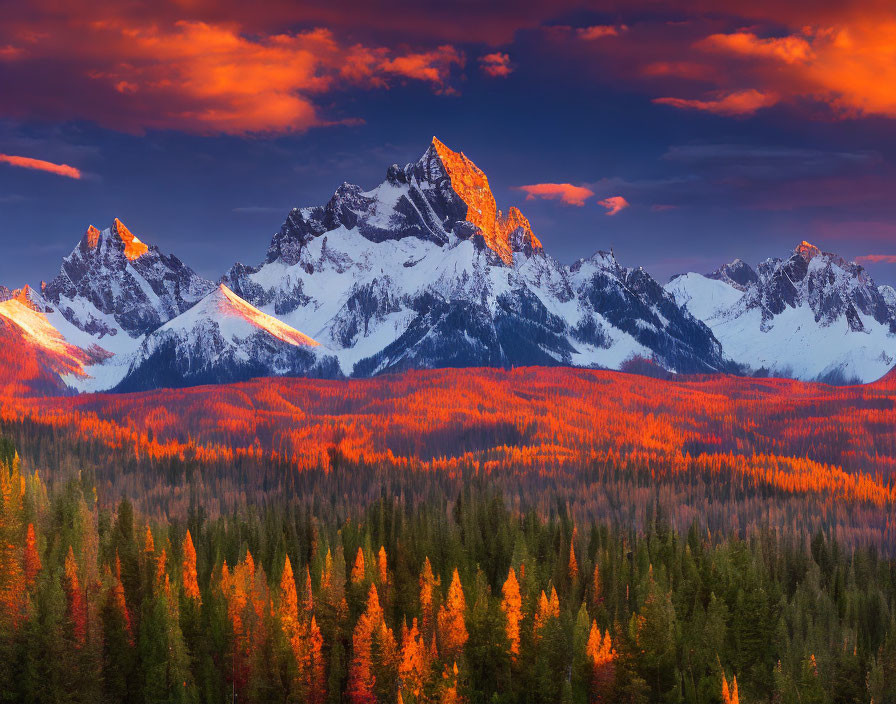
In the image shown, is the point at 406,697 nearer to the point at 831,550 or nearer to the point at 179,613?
the point at 179,613

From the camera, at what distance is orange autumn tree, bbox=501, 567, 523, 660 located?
12525 cm

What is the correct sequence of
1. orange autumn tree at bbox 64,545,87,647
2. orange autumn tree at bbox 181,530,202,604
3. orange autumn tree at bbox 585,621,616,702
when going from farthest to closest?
orange autumn tree at bbox 181,530,202,604 < orange autumn tree at bbox 64,545,87,647 < orange autumn tree at bbox 585,621,616,702

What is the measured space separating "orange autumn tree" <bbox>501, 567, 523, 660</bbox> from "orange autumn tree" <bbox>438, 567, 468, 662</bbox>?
257 inches

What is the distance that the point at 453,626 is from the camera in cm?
12350

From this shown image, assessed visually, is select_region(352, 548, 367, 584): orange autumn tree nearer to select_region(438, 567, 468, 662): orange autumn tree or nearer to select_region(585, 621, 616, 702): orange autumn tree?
select_region(438, 567, 468, 662): orange autumn tree

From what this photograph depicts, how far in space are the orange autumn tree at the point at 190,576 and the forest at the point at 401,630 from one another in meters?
0.59

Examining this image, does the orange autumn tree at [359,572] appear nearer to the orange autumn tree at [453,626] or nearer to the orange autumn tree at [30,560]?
the orange autumn tree at [453,626]

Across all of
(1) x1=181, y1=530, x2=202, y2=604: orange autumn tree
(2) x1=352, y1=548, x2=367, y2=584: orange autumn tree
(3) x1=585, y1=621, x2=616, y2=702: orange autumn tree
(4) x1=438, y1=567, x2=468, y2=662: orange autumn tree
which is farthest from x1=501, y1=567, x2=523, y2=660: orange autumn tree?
(1) x1=181, y1=530, x2=202, y2=604: orange autumn tree

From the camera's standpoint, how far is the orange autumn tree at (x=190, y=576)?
5512 inches

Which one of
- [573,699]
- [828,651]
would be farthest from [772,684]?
[573,699]

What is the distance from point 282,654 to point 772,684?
73535 mm

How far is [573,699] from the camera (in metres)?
113

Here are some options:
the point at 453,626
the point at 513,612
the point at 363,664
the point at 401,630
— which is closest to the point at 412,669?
the point at 363,664

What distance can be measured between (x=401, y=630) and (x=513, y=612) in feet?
62.8
